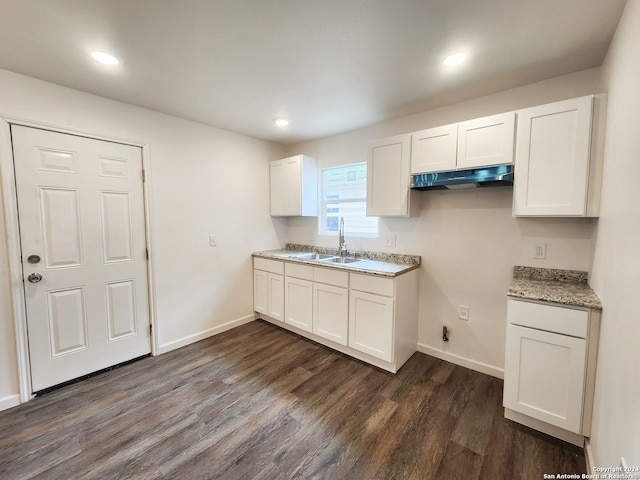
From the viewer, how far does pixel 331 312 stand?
274 centimetres

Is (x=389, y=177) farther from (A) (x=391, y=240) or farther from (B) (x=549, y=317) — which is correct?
(B) (x=549, y=317)

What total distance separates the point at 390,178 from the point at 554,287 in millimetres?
1507

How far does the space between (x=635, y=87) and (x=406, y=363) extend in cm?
→ 239

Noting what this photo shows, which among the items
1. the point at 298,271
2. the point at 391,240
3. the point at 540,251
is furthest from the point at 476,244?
the point at 298,271

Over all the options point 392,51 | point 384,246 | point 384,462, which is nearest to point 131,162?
point 392,51

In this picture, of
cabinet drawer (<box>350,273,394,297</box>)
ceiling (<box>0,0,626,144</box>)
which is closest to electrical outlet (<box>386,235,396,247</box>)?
cabinet drawer (<box>350,273,394,297</box>)

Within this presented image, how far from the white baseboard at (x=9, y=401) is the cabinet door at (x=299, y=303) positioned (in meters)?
2.23

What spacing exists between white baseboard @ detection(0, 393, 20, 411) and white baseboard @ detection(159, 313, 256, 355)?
98 cm

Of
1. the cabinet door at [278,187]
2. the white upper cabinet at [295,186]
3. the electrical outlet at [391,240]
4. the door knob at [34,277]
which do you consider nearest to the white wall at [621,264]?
the electrical outlet at [391,240]

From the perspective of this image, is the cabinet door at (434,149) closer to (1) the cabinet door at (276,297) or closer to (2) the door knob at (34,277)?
(1) the cabinet door at (276,297)

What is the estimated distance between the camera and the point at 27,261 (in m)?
2.02

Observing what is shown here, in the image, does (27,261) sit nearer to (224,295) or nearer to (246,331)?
(224,295)

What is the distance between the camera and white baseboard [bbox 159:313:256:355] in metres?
2.81

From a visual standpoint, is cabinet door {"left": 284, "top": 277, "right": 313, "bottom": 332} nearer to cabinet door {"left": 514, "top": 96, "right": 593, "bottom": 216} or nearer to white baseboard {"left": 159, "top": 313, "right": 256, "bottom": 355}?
white baseboard {"left": 159, "top": 313, "right": 256, "bottom": 355}
